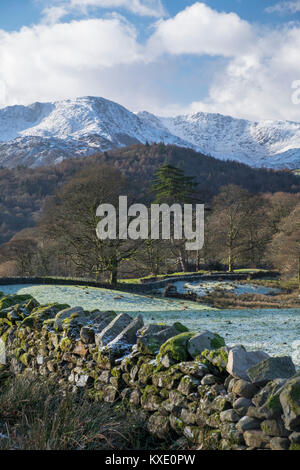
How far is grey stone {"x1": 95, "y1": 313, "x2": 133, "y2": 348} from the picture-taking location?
17.5 ft

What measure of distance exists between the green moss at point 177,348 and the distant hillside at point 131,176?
6879 cm

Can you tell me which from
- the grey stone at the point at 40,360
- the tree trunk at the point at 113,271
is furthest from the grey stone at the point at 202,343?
the tree trunk at the point at 113,271

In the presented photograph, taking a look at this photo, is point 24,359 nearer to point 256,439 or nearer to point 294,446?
point 256,439

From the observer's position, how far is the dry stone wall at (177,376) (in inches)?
124

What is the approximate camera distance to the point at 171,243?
137 ft

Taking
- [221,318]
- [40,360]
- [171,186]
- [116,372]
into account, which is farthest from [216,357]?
[171,186]

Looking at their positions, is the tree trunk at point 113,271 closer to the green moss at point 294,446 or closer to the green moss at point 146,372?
the green moss at point 146,372

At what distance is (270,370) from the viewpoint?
340cm

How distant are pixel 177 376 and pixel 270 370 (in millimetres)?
1154

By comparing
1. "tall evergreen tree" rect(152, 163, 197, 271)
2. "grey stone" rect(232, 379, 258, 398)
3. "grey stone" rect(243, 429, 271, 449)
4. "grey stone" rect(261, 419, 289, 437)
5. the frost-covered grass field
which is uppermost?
"tall evergreen tree" rect(152, 163, 197, 271)

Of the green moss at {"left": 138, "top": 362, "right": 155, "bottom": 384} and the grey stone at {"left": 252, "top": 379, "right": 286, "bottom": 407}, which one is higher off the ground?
the grey stone at {"left": 252, "top": 379, "right": 286, "bottom": 407}

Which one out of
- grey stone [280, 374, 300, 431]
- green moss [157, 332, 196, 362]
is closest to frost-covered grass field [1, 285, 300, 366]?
green moss [157, 332, 196, 362]

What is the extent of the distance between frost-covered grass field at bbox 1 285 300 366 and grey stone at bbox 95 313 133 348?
374 centimetres

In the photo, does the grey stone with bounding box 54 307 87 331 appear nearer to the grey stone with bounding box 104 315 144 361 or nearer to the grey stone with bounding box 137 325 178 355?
the grey stone with bounding box 104 315 144 361
